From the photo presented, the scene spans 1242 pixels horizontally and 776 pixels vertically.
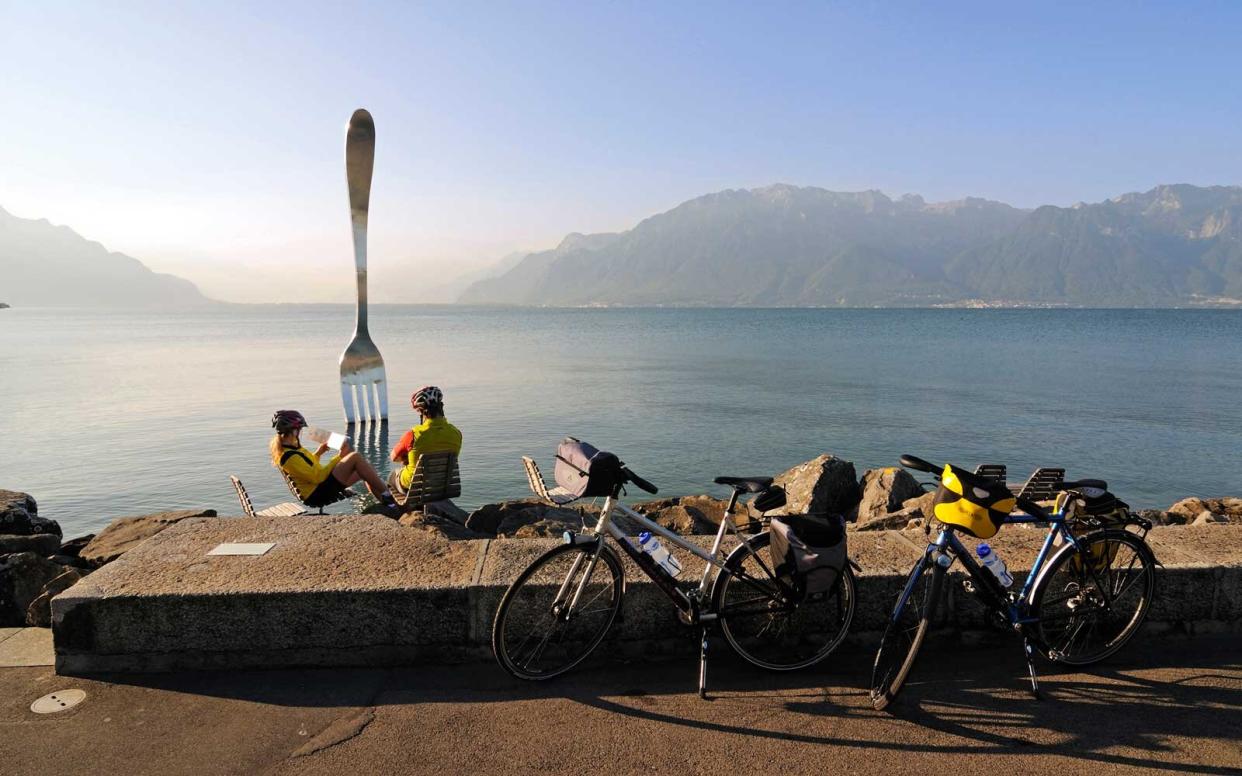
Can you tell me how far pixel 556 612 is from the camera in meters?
4.44

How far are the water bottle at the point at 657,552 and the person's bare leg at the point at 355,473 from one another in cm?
564

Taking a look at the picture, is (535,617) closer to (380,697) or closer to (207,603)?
(380,697)

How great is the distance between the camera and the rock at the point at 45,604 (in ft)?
16.8

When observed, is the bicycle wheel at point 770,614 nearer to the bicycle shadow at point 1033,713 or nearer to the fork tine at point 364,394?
the bicycle shadow at point 1033,713

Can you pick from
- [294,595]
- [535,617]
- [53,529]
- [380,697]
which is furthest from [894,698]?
[53,529]

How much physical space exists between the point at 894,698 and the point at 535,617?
1868 millimetres

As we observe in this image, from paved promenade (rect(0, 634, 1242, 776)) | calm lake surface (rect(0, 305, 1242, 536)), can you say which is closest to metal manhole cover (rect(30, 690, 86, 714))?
paved promenade (rect(0, 634, 1242, 776))

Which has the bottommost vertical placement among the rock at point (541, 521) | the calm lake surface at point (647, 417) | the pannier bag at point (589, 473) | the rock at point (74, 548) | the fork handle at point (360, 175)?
the calm lake surface at point (647, 417)

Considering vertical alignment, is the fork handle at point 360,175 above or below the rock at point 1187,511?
above

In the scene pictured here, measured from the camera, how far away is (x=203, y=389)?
1340 inches

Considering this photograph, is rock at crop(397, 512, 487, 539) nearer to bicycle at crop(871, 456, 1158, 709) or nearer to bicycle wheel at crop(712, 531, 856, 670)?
bicycle wheel at crop(712, 531, 856, 670)

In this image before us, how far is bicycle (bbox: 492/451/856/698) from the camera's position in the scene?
14.5ft

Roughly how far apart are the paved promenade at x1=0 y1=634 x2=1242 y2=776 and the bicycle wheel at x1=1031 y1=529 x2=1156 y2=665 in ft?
0.53

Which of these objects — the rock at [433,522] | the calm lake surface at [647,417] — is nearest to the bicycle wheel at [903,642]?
the rock at [433,522]
